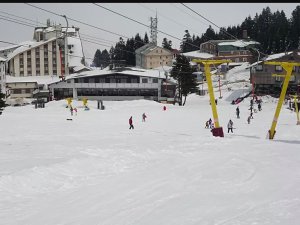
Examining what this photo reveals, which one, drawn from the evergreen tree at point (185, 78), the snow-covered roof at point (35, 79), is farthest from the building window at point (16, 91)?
the evergreen tree at point (185, 78)

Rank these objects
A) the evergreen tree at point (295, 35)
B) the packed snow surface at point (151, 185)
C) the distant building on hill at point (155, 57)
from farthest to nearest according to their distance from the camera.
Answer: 1. the distant building on hill at point (155, 57)
2. the evergreen tree at point (295, 35)
3. the packed snow surface at point (151, 185)

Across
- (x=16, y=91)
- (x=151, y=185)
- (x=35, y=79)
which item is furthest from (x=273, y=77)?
(x=151, y=185)

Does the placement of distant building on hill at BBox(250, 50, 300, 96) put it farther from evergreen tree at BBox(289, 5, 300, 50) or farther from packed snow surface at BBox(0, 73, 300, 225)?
packed snow surface at BBox(0, 73, 300, 225)

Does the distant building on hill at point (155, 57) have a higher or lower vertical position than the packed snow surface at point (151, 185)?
higher

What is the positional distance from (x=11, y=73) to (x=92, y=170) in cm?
9281

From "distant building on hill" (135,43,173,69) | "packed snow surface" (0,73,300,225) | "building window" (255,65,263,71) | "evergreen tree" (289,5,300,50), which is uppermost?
"evergreen tree" (289,5,300,50)

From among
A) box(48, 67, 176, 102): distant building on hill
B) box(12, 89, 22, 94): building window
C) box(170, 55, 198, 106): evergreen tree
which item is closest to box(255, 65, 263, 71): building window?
box(170, 55, 198, 106): evergreen tree

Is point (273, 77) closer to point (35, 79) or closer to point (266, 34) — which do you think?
point (266, 34)

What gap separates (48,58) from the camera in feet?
315

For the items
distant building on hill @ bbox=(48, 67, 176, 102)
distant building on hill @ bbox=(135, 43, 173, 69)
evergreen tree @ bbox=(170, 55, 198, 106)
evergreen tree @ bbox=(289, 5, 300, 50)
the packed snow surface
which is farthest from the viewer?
distant building on hill @ bbox=(135, 43, 173, 69)

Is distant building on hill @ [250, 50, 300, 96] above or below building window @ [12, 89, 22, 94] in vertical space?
above

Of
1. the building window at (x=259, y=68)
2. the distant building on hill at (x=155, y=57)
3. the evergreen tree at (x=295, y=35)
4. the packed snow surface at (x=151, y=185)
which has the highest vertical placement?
the evergreen tree at (x=295, y=35)

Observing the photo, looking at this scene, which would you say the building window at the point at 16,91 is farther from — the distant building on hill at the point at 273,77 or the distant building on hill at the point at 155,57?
the distant building on hill at the point at 273,77

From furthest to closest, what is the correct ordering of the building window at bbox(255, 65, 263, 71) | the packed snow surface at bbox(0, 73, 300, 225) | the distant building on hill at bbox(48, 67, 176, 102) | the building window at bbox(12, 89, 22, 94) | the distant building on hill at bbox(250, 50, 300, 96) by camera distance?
1. the building window at bbox(12, 89, 22, 94)
2. the building window at bbox(255, 65, 263, 71)
3. the distant building on hill at bbox(48, 67, 176, 102)
4. the distant building on hill at bbox(250, 50, 300, 96)
5. the packed snow surface at bbox(0, 73, 300, 225)
